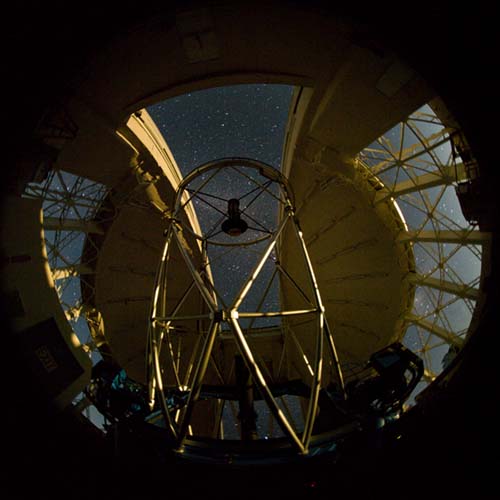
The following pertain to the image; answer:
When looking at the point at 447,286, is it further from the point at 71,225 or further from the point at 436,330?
the point at 71,225

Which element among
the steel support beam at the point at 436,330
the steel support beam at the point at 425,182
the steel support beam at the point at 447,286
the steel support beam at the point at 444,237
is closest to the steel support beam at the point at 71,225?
the steel support beam at the point at 425,182

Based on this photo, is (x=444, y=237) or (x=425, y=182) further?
(x=444, y=237)

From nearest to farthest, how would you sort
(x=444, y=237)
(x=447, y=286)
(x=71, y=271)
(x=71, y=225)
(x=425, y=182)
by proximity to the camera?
(x=425, y=182), (x=444, y=237), (x=447, y=286), (x=71, y=225), (x=71, y=271)

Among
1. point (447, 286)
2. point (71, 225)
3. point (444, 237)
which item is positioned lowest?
point (447, 286)

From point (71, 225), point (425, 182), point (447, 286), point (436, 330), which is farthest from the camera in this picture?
point (436, 330)

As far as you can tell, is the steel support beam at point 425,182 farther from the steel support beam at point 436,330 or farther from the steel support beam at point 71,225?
the steel support beam at point 71,225

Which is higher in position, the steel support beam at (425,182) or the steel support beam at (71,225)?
the steel support beam at (425,182)

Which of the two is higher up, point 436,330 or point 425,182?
point 425,182

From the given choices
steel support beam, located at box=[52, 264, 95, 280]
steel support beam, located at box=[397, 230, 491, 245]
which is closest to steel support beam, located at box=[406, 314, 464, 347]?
steel support beam, located at box=[397, 230, 491, 245]

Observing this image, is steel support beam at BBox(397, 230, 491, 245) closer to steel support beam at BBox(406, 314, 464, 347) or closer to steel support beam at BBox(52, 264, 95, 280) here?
steel support beam at BBox(406, 314, 464, 347)

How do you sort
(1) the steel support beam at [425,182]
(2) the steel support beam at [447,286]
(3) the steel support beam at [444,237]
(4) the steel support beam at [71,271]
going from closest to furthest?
(1) the steel support beam at [425,182], (3) the steel support beam at [444,237], (2) the steel support beam at [447,286], (4) the steel support beam at [71,271]

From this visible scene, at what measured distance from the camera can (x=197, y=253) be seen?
14.8 metres

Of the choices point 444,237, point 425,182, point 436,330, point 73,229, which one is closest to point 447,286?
point 444,237

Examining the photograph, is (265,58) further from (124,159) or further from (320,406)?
(320,406)
